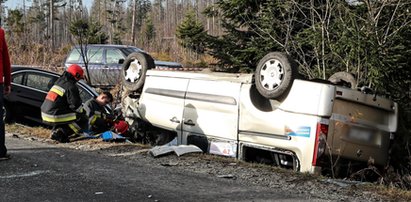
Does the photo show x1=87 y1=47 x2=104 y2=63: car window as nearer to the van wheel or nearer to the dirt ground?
the van wheel

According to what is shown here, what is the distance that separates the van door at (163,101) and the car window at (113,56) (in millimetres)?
8335

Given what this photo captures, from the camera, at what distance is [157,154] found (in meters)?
6.25

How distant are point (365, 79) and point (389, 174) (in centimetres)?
314

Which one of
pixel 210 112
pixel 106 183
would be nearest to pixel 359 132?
pixel 210 112

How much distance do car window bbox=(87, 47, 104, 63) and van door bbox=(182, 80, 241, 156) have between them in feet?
31.6

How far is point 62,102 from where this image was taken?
309 inches

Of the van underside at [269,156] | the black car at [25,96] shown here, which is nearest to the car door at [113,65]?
the black car at [25,96]

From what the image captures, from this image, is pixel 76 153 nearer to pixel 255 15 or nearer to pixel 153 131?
pixel 153 131

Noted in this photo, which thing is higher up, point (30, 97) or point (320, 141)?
point (320, 141)

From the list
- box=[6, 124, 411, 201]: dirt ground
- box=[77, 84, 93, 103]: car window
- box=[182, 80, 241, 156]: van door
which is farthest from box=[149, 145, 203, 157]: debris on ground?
box=[77, 84, 93, 103]: car window

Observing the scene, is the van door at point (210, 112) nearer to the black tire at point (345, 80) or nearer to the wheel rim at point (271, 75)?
the wheel rim at point (271, 75)

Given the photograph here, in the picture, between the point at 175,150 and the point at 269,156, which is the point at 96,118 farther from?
the point at 269,156

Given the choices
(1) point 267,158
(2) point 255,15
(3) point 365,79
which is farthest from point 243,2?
(1) point 267,158

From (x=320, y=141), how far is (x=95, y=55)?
38.8ft
